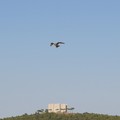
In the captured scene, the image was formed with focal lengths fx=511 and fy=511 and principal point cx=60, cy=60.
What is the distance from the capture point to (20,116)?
105062 millimetres

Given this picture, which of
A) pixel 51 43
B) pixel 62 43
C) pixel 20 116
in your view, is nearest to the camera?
pixel 62 43

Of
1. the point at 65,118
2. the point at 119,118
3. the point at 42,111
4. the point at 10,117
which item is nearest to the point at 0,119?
the point at 10,117

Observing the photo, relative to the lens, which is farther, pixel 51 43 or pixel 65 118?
pixel 65 118

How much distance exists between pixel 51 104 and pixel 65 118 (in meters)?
11.1

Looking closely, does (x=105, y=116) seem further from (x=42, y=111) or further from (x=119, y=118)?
(x=42, y=111)

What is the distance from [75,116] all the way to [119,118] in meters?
8.51

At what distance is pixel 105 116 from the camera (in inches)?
3912

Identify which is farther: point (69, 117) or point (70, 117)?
point (70, 117)

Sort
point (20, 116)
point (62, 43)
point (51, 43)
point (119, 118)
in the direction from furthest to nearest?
point (20, 116)
point (119, 118)
point (51, 43)
point (62, 43)

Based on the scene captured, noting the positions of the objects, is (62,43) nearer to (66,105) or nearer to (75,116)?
(75,116)

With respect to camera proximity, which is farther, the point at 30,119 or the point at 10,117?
the point at 10,117

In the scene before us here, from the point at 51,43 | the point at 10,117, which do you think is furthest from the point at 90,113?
the point at 51,43

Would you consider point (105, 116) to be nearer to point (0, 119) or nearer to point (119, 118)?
point (119, 118)

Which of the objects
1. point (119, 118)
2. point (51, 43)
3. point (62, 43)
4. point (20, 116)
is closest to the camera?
point (62, 43)
